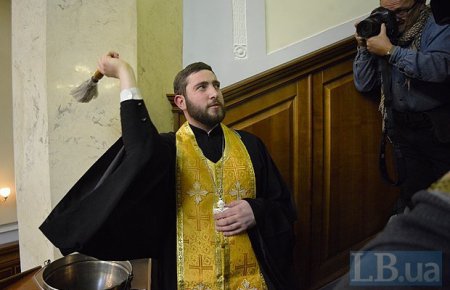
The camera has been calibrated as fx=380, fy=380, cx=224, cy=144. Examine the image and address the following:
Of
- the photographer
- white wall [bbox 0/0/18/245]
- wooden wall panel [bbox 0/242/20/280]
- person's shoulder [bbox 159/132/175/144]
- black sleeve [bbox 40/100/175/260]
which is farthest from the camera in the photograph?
white wall [bbox 0/0/18/245]

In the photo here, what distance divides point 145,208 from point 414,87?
4.78 ft

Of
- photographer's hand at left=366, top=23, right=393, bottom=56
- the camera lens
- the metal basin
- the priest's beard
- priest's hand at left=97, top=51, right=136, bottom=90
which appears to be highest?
the camera lens

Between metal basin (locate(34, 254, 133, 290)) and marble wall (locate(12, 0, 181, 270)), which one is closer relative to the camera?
metal basin (locate(34, 254, 133, 290))

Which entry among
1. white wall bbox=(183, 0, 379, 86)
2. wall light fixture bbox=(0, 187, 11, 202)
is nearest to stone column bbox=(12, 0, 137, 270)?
white wall bbox=(183, 0, 379, 86)

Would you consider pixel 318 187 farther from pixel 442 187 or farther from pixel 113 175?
pixel 442 187

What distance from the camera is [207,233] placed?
156 cm

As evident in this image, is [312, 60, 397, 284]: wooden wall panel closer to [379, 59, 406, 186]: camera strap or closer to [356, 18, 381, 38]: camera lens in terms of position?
[379, 59, 406, 186]: camera strap

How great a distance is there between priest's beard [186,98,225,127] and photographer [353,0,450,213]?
921 mm

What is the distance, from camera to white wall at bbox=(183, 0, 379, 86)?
7.81ft

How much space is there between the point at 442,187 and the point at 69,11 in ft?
6.39

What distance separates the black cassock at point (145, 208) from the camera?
4.33 feet

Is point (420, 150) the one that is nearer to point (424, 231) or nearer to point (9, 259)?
point (424, 231)

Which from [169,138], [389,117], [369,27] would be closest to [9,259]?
[169,138]

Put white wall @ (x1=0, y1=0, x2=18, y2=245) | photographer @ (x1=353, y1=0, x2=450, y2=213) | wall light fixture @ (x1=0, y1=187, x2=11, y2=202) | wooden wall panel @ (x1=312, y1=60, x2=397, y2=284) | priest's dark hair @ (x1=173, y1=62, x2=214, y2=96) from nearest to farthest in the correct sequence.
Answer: priest's dark hair @ (x1=173, y1=62, x2=214, y2=96), photographer @ (x1=353, y1=0, x2=450, y2=213), wooden wall panel @ (x1=312, y1=60, x2=397, y2=284), white wall @ (x1=0, y1=0, x2=18, y2=245), wall light fixture @ (x1=0, y1=187, x2=11, y2=202)
